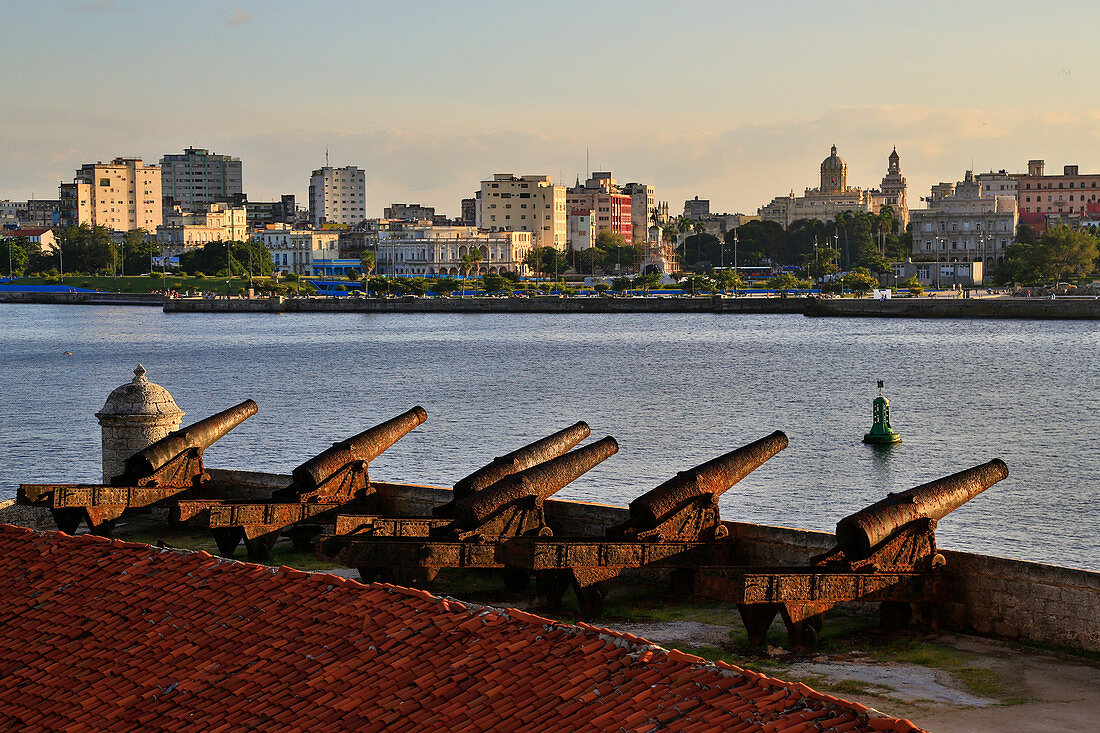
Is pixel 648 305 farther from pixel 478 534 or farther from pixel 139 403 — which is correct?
pixel 478 534

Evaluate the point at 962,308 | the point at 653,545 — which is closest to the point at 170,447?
the point at 653,545

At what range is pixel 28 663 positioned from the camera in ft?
28.0

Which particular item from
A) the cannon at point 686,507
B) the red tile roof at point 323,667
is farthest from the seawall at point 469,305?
the red tile roof at point 323,667

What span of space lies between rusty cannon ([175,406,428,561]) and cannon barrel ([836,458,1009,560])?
486 cm

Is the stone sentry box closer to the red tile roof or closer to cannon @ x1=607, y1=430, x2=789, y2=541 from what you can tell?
the red tile roof

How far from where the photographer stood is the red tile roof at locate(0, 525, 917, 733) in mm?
6875

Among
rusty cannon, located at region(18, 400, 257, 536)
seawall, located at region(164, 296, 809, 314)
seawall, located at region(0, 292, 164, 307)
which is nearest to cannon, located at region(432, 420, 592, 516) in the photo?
rusty cannon, located at region(18, 400, 257, 536)

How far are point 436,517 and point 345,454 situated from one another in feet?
6.52

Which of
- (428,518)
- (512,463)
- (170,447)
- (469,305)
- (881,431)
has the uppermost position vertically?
(512,463)

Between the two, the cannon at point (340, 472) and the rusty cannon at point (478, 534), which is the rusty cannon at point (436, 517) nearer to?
the rusty cannon at point (478, 534)

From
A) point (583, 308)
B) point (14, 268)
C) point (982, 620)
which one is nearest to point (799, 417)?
point (982, 620)

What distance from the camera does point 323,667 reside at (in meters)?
7.87

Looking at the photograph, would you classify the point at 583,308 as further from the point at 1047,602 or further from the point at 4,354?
the point at 1047,602

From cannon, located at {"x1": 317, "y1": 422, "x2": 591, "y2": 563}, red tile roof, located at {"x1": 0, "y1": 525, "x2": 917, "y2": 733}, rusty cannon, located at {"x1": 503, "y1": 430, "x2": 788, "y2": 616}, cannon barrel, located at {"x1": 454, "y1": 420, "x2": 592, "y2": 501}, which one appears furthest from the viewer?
cannon barrel, located at {"x1": 454, "y1": 420, "x2": 592, "y2": 501}
